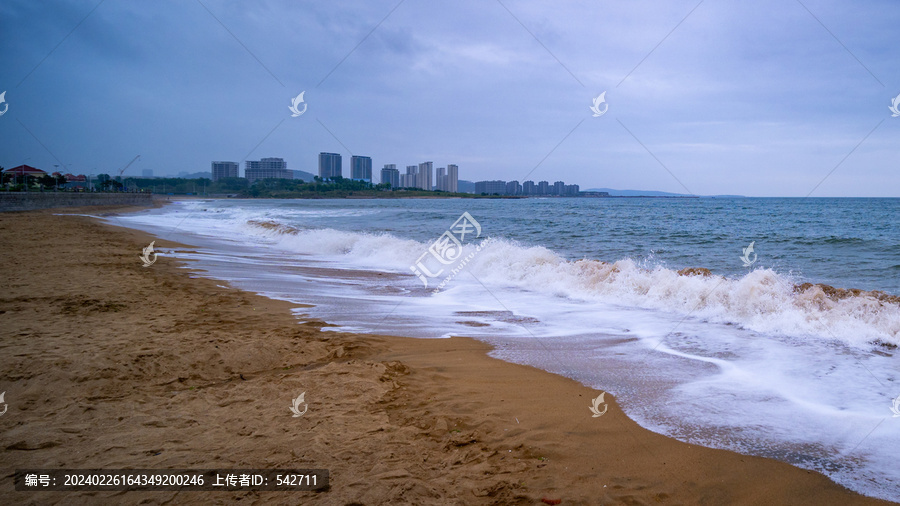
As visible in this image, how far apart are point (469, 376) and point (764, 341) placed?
4700mm

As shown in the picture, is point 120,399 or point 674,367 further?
point 674,367

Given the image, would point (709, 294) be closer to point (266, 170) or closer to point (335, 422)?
point (335, 422)

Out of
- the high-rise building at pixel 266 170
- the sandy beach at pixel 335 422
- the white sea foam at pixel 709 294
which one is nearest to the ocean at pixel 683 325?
the white sea foam at pixel 709 294

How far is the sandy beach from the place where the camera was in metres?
3.28

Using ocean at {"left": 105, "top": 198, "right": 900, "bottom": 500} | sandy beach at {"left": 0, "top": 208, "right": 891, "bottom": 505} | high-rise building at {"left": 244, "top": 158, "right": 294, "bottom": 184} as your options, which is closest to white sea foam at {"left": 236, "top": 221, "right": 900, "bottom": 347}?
ocean at {"left": 105, "top": 198, "right": 900, "bottom": 500}

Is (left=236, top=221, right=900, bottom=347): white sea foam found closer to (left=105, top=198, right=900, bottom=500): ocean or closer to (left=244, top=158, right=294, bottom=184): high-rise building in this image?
(left=105, top=198, right=900, bottom=500): ocean

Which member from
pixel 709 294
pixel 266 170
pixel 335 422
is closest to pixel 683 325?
pixel 709 294

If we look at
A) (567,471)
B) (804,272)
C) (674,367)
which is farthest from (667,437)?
(804,272)

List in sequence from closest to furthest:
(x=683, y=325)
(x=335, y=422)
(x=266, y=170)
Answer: (x=335, y=422)
(x=683, y=325)
(x=266, y=170)

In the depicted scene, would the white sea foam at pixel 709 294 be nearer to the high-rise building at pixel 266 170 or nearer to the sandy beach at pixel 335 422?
the sandy beach at pixel 335 422

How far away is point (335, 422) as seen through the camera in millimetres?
4137

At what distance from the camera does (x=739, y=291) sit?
908 centimetres

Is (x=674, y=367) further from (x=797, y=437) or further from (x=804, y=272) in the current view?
(x=804, y=272)

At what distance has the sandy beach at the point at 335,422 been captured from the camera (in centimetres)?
328
